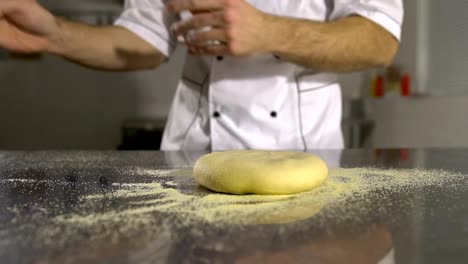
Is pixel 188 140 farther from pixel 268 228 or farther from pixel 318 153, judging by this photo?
pixel 268 228

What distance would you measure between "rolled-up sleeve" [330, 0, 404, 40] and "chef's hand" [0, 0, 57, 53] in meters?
0.58

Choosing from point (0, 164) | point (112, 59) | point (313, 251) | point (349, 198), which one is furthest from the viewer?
point (112, 59)

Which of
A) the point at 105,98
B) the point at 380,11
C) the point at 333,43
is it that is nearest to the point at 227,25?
the point at 333,43

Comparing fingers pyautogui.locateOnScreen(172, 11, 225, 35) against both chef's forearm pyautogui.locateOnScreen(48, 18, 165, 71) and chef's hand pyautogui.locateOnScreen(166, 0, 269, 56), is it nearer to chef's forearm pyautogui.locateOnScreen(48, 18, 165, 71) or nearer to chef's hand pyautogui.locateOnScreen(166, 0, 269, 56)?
chef's hand pyautogui.locateOnScreen(166, 0, 269, 56)

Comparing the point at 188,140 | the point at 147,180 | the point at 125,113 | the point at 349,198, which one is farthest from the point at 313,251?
the point at 125,113

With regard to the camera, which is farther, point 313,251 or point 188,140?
point 188,140

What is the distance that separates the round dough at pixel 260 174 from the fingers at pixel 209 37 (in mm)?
237

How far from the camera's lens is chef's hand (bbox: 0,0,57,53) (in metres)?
0.98

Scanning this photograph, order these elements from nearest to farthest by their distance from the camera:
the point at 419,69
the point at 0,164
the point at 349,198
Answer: the point at 349,198 < the point at 0,164 < the point at 419,69

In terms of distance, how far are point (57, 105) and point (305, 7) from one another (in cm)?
188

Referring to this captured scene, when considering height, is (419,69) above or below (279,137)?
above

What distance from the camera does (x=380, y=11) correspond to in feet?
3.13

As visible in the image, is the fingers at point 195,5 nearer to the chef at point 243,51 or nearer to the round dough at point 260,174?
the chef at point 243,51

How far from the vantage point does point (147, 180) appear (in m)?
0.66
